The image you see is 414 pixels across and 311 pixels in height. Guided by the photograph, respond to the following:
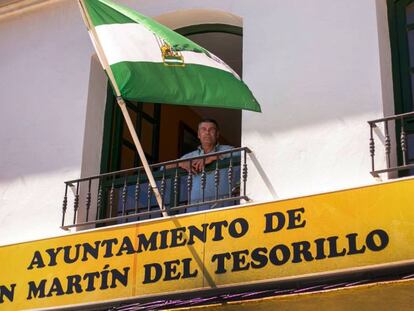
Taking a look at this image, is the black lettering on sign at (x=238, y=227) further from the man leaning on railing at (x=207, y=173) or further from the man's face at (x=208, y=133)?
the man's face at (x=208, y=133)

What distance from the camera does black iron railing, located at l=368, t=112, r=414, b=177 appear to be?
785 cm

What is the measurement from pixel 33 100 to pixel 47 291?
2541 mm

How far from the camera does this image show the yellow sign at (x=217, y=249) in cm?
723

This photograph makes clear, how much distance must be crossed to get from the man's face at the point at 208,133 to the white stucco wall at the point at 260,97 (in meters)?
0.42

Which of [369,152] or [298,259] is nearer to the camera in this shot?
[298,259]

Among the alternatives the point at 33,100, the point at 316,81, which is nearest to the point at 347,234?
the point at 316,81

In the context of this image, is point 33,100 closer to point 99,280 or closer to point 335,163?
point 99,280

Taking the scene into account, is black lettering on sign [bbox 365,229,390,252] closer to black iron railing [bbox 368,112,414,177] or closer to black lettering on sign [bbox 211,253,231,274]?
black iron railing [bbox 368,112,414,177]

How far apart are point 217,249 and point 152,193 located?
160 cm

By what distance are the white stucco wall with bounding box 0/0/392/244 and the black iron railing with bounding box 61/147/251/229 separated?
0.18m

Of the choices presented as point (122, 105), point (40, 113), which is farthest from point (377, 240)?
point (40, 113)

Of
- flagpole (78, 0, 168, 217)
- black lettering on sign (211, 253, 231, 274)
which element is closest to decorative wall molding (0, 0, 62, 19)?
flagpole (78, 0, 168, 217)

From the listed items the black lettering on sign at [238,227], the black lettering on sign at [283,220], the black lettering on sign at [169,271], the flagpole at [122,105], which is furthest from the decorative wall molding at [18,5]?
the black lettering on sign at [283,220]

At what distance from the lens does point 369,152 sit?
8.11 m
